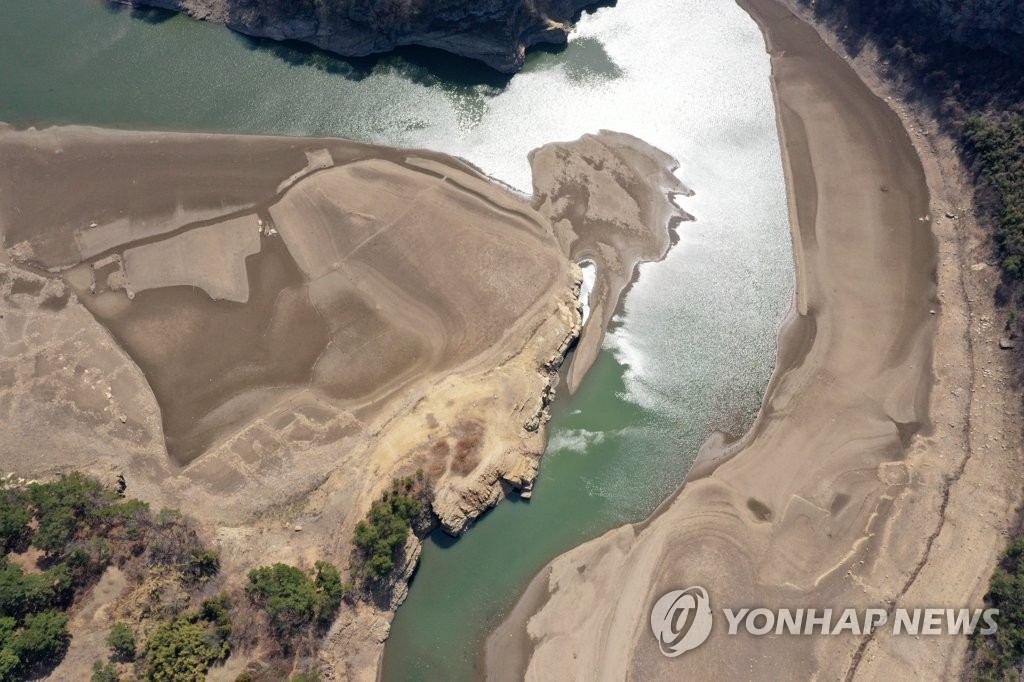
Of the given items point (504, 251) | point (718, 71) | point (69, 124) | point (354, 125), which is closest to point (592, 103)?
point (718, 71)

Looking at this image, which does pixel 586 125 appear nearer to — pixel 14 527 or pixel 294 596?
pixel 294 596

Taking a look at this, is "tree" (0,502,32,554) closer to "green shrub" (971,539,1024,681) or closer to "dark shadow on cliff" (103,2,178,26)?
"dark shadow on cliff" (103,2,178,26)

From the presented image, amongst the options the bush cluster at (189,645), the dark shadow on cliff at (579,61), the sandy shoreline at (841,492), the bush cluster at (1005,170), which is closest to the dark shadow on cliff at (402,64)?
the dark shadow on cliff at (579,61)

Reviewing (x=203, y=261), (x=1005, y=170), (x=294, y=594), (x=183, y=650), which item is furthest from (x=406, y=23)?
(x=1005, y=170)

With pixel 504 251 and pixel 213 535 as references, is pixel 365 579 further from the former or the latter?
pixel 504 251

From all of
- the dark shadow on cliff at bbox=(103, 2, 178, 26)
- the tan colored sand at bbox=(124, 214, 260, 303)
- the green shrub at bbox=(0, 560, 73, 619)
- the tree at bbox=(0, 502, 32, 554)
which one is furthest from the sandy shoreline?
the dark shadow on cliff at bbox=(103, 2, 178, 26)

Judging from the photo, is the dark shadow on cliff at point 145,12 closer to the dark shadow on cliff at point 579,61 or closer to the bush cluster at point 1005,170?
the dark shadow on cliff at point 579,61
